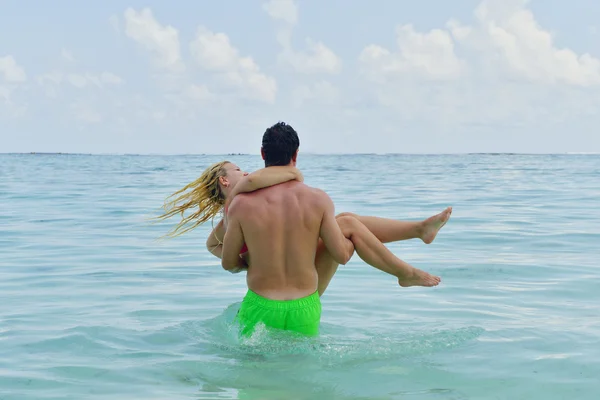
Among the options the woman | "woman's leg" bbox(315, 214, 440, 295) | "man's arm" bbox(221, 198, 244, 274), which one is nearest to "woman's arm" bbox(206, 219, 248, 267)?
the woman

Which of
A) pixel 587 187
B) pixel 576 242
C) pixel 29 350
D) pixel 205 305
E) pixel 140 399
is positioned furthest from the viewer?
pixel 587 187

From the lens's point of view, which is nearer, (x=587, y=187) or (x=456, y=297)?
(x=456, y=297)

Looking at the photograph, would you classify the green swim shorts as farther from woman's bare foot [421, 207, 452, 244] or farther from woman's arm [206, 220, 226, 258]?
woman's bare foot [421, 207, 452, 244]

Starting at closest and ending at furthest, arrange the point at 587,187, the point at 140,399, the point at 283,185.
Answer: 1. the point at 140,399
2. the point at 283,185
3. the point at 587,187

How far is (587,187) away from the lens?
26609 millimetres

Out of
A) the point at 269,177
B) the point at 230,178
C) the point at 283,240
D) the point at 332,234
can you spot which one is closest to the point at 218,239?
the point at 230,178

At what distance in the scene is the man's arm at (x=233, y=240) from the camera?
581 centimetres

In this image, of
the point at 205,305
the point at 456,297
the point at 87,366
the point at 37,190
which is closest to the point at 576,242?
the point at 456,297

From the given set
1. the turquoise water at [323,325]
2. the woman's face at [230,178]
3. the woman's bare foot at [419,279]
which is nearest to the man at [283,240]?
the turquoise water at [323,325]

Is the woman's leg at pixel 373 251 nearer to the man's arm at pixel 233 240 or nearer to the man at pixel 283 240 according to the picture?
the man at pixel 283 240

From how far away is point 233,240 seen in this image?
5.88m

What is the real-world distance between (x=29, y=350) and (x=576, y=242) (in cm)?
913

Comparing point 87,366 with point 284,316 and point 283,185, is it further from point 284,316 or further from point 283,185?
point 283,185

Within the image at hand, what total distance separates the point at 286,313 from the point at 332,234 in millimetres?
769
